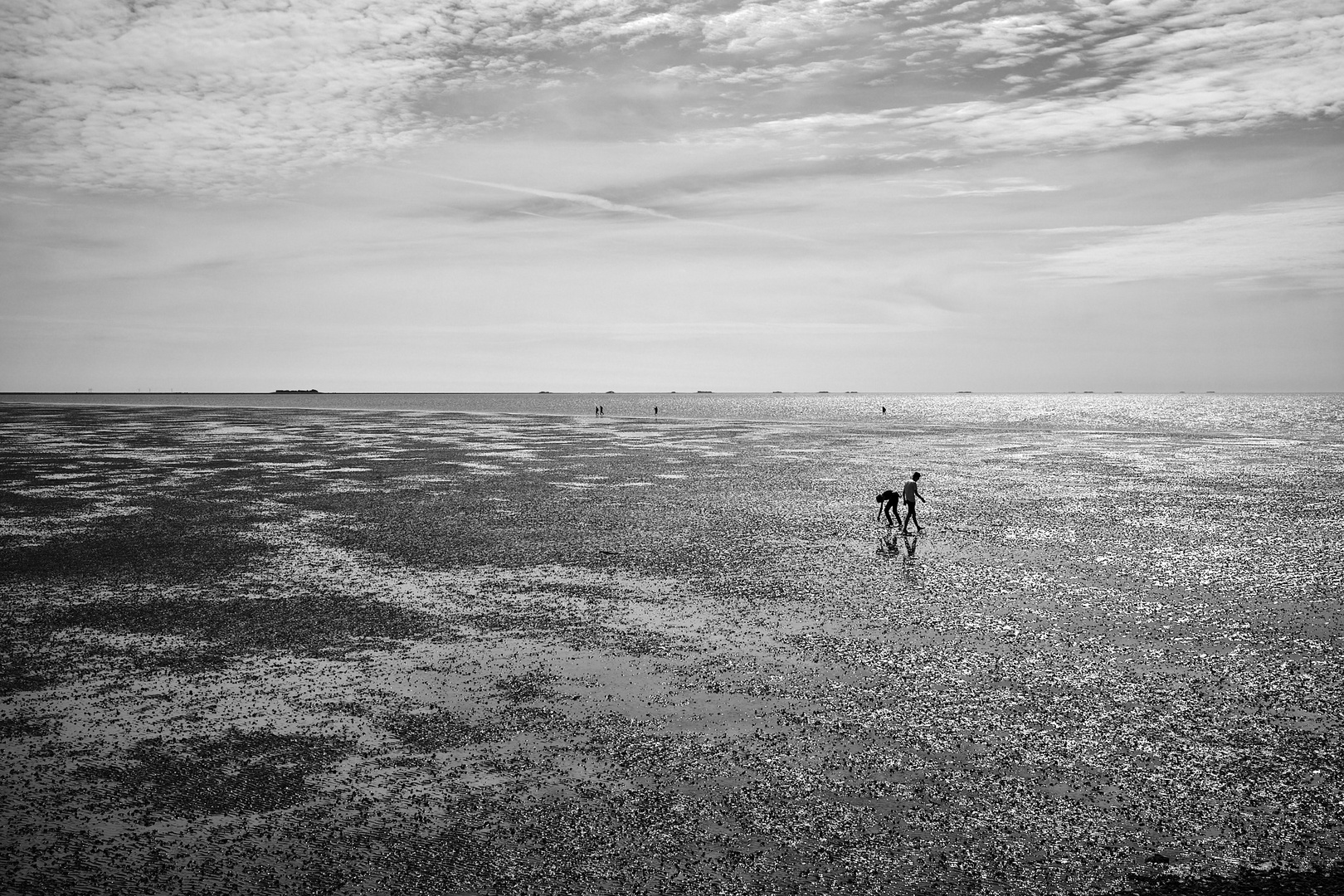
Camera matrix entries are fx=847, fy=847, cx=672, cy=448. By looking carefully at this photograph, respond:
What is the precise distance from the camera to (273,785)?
9594mm

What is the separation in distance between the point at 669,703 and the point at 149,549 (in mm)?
17615

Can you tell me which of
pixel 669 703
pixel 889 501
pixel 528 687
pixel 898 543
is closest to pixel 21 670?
pixel 528 687

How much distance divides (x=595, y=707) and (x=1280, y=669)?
10.6 metres

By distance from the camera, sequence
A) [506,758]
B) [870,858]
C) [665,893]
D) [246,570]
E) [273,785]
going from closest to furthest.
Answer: [665,893], [870,858], [273,785], [506,758], [246,570]

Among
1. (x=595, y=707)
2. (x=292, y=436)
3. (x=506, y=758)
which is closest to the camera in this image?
(x=506, y=758)

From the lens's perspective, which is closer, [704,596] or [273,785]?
[273,785]

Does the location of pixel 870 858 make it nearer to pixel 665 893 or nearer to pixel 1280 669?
pixel 665 893

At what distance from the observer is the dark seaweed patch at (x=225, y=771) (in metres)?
9.21

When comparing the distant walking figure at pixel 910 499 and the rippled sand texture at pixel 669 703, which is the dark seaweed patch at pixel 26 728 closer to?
the rippled sand texture at pixel 669 703

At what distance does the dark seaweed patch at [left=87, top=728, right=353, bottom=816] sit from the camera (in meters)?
9.21

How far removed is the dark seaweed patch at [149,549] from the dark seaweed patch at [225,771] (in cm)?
1034

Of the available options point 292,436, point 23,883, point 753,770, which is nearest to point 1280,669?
point 753,770

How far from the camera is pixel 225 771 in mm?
9961

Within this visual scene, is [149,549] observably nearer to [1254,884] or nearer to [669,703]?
[669,703]
